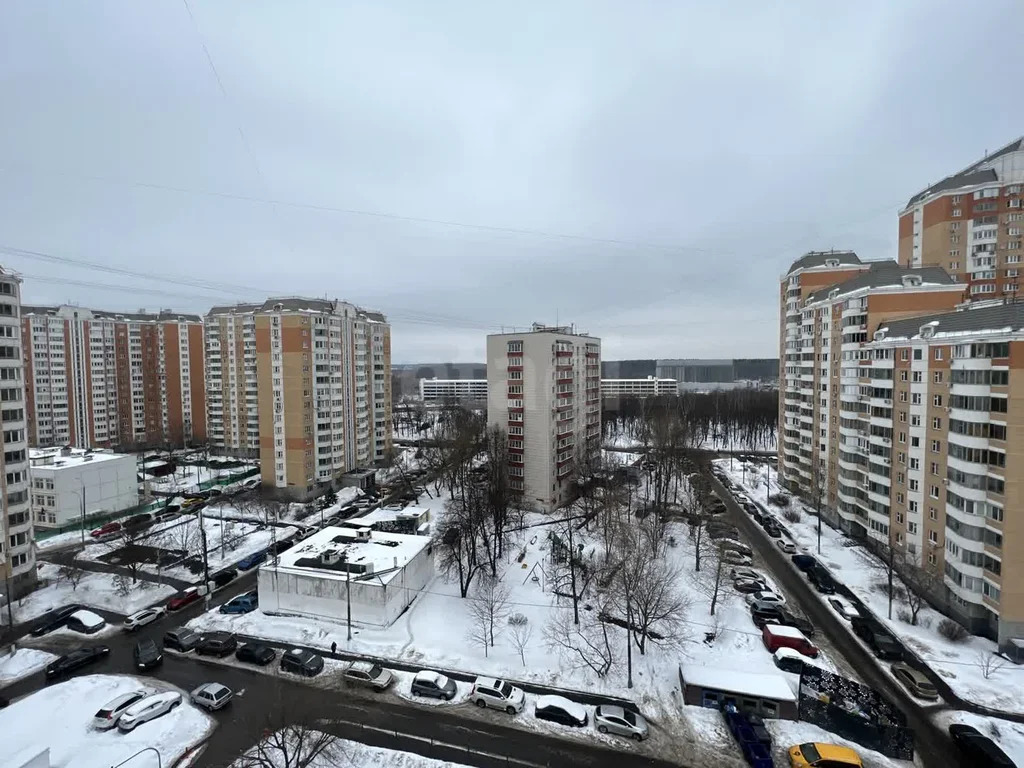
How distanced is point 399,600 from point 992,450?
25.0 metres

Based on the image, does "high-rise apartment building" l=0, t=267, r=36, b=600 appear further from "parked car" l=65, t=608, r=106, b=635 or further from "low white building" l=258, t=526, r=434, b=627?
"low white building" l=258, t=526, r=434, b=627

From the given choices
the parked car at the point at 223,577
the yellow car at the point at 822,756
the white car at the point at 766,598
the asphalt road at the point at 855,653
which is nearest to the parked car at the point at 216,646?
the parked car at the point at 223,577

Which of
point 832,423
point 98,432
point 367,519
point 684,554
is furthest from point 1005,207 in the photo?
point 98,432

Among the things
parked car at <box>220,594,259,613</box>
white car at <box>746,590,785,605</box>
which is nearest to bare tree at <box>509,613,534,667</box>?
white car at <box>746,590,785,605</box>

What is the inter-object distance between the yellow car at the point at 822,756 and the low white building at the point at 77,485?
42077 mm

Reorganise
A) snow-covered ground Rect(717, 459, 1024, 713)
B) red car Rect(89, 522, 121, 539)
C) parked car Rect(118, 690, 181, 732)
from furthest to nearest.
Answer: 1. red car Rect(89, 522, 121, 539)
2. snow-covered ground Rect(717, 459, 1024, 713)
3. parked car Rect(118, 690, 181, 732)

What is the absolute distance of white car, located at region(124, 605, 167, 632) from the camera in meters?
20.9

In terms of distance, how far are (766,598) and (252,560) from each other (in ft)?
89.6

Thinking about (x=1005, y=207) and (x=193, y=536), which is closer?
(x=193, y=536)

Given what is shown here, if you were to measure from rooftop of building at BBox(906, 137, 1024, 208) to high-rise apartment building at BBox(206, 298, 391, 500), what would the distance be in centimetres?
5026

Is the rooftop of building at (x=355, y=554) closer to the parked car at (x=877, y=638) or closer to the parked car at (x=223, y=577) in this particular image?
the parked car at (x=223, y=577)

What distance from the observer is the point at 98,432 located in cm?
5822

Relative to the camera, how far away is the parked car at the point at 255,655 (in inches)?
719

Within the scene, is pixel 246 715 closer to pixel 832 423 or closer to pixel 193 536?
pixel 193 536
